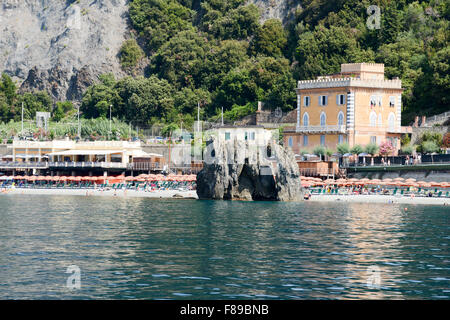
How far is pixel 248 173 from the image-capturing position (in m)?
73.3

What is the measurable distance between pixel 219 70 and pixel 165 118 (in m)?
11.1

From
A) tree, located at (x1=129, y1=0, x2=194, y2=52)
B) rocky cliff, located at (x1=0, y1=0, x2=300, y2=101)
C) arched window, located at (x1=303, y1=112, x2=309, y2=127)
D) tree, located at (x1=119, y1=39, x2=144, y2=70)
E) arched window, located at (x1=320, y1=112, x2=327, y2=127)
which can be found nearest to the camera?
arched window, located at (x1=320, y1=112, x2=327, y2=127)

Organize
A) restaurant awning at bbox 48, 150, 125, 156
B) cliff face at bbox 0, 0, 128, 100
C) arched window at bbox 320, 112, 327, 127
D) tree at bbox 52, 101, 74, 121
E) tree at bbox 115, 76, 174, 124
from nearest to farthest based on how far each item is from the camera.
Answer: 1. arched window at bbox 320, 112, 327, 127
2. restaurant awning at bbox 48, 150, 125, 156
3. tree at bbox 115, 76, 174, 124
4. tree at bbox 52, 101, 74, 121
5. cliff face at bbox 0, 0, 128, 100

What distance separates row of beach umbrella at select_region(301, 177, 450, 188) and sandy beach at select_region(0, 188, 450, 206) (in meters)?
2.37

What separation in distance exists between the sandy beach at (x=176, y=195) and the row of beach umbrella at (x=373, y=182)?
2.37m

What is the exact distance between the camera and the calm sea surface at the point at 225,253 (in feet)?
92.7

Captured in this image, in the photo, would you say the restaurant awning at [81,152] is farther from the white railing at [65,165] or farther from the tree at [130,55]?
the tree at [130,55]

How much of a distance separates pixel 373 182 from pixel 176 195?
1967 cm

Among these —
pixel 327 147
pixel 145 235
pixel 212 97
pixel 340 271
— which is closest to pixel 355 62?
pixel 327 147

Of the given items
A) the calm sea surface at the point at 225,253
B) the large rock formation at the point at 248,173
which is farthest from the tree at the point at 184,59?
the calm sea surface at the point at 225,253

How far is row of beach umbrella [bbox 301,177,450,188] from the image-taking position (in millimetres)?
75375

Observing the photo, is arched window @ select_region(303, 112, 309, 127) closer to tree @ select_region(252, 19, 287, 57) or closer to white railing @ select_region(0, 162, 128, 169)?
tree @ select_region(252, 19, 287, 57)

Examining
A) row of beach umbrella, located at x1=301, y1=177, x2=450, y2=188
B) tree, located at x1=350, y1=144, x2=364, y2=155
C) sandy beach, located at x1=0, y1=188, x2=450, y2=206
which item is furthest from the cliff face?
row of beach umbrella, located at x1=301, y1=177, x2=450, y2=188

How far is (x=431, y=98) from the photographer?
92.6 meters
